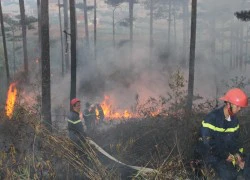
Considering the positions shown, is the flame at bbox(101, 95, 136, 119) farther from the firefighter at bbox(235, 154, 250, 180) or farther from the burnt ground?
the firefighter at bbox(235, 154, 250, 180)

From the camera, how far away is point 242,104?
5.29 m

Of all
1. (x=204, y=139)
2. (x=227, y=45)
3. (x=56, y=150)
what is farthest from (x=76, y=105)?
(x=227, y=45)

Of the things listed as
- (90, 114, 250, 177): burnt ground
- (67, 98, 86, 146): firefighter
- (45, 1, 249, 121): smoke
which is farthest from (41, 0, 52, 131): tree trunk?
(45, 1, 249, 121): smoke

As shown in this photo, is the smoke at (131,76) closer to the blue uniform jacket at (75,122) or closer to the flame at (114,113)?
the flame at (114,113)

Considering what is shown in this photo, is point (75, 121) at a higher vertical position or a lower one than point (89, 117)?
higher

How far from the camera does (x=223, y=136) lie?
5395 millimetres

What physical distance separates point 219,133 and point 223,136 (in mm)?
84

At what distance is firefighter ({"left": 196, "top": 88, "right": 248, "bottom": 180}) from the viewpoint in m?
5.28

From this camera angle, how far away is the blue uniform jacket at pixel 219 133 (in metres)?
5.30

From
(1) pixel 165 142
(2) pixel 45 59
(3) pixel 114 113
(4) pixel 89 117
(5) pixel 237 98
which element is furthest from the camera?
(3) pixel 114 113

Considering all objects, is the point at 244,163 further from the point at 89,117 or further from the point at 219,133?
the point at 89,117

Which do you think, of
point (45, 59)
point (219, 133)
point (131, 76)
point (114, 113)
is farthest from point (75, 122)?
point (131, 76)

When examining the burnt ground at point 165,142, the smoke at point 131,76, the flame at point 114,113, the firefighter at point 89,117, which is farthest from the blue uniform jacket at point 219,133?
the flame at point 114,113

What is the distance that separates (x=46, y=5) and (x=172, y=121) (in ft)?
24.7
